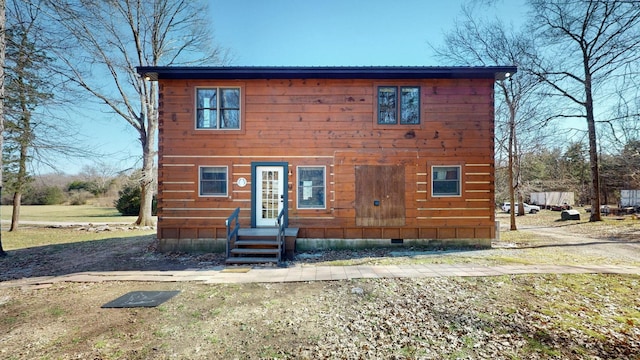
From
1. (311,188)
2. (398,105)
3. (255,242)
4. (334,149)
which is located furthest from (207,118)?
(398,105)

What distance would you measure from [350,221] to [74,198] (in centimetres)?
4035

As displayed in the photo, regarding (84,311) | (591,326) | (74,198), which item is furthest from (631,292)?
(74,198)

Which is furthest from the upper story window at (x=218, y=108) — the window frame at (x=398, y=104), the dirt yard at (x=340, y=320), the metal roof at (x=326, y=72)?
the dirt yard at (x=340, y=320)

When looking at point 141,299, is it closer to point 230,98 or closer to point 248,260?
point 248,260

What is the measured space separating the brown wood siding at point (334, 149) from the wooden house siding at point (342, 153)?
32 mm

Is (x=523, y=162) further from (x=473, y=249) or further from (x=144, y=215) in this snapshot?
(x=144, y=215)

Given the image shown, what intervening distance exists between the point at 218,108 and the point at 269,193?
3.19 m

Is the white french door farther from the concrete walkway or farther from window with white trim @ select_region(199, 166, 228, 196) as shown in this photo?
the concrete walkway

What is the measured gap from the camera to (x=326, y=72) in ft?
28.4

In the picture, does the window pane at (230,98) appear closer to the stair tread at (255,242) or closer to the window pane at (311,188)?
the window pane at (311,188)

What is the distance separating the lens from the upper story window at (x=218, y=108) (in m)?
8.93

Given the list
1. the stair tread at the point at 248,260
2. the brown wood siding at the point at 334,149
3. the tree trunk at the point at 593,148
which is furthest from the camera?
the tree trunk at the point at 593,148

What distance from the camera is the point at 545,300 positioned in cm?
461

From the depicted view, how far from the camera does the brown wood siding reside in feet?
28.7
